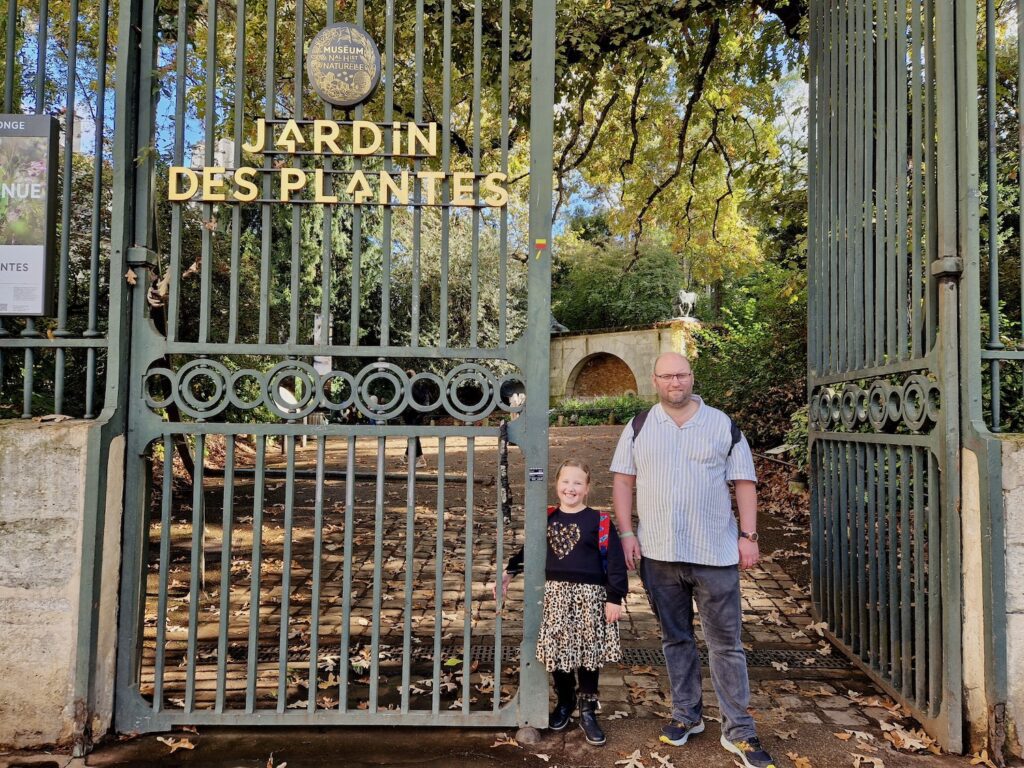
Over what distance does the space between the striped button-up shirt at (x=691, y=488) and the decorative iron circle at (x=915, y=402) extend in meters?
0.89

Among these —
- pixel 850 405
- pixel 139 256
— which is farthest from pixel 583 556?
pixel 139 256

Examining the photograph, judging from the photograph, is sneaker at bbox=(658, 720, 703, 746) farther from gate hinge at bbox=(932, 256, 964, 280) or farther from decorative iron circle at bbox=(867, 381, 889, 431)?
gate hinge at bbox=(932, 256, 964, 280)

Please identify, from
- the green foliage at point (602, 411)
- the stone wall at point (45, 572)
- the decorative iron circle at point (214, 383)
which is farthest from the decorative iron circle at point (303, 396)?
the green foliage at point (602, 411)

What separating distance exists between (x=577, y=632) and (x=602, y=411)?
22.6 m

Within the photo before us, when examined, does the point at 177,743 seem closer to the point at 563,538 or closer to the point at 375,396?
the point at 375,396

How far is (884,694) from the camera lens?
4.02 m

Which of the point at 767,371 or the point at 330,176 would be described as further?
the point at 767,371

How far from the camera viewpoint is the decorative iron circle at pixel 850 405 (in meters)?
4.27

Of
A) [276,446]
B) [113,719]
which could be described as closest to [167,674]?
[113,719]

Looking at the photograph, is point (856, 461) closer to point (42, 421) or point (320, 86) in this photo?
point (320, 86)

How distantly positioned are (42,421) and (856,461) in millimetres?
4307

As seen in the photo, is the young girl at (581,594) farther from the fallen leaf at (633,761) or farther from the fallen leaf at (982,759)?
the fallen leaf at (982,759)

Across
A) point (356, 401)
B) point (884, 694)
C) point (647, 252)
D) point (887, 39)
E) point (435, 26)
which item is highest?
point (647, 252)

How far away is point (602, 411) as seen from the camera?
84.8ft
